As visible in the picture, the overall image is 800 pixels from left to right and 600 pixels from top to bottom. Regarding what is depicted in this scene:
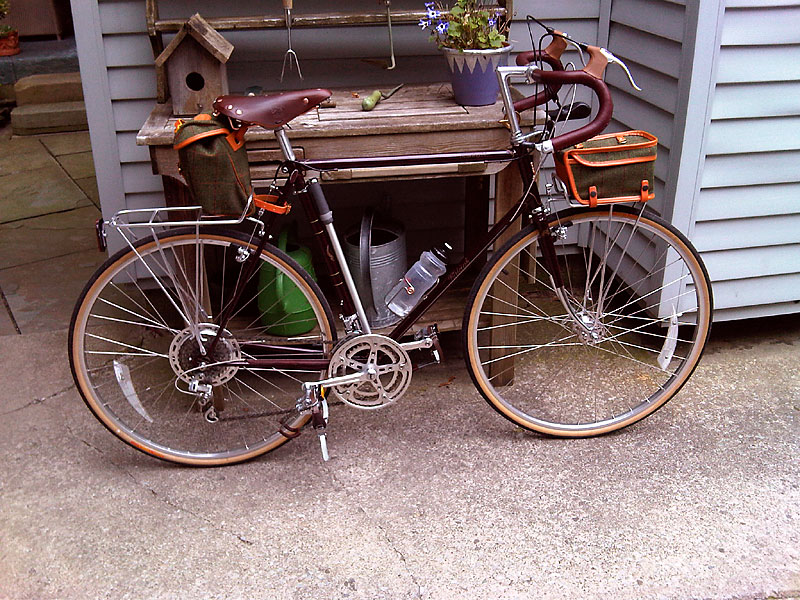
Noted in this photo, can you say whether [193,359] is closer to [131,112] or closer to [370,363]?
[370,363]

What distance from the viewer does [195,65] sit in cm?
266

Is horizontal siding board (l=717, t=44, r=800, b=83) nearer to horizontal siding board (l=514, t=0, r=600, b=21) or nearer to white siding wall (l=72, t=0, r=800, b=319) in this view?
white siding wall (l=72, t=0, r=800, b=319)

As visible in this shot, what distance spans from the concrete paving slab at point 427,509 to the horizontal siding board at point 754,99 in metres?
1.01

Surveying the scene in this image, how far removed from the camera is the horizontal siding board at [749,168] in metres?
2.96

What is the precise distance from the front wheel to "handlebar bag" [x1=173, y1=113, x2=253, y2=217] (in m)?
0.83

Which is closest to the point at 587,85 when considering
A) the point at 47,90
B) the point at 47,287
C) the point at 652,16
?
the point at 652,16

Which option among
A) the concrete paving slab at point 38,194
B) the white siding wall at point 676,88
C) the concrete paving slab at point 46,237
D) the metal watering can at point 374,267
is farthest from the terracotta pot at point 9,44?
the metal watering can at point 374,267

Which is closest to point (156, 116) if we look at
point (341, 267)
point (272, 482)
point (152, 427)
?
point (341, 267)

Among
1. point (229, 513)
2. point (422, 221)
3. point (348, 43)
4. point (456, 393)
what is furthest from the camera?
point (422, 221)

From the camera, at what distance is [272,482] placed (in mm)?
2580

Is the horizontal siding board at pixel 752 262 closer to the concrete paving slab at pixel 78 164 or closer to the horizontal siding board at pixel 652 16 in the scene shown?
the horizontal siding board at pixel 652 16

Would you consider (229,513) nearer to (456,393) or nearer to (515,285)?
(456,393)

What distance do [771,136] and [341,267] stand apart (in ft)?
5.48

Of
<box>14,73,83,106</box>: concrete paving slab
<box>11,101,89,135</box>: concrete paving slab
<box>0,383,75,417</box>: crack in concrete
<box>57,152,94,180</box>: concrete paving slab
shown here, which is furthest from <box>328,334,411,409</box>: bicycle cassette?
<box>14,73,83,106</box>: concrete paving slab
